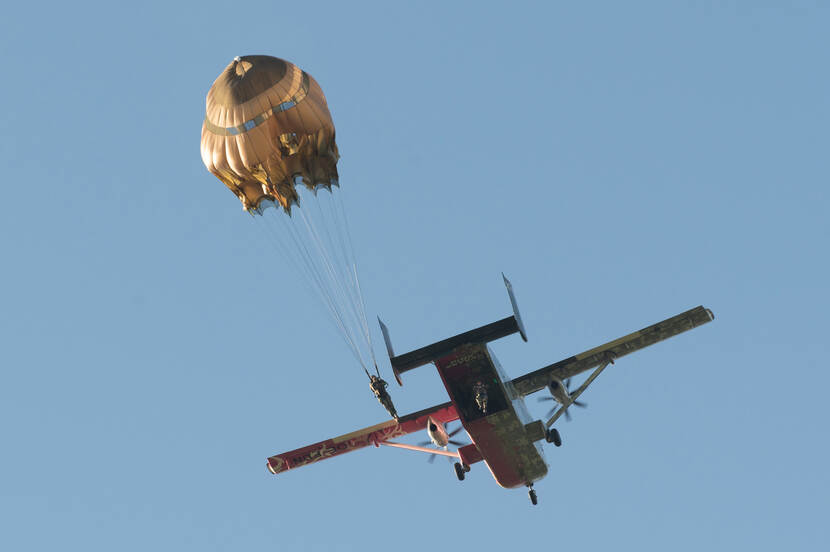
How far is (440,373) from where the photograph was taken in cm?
4547

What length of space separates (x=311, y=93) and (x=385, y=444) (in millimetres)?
16644

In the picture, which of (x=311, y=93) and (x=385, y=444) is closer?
(x=311, y=93)

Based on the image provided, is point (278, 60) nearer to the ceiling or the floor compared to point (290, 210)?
nearer to the ceiling

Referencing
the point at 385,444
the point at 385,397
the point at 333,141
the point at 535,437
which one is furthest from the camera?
the point at 385,444

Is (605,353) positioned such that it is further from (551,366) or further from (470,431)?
(470,431)

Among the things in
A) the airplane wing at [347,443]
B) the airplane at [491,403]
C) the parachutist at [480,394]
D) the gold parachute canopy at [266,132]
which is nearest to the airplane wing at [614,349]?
the airplane at [491,403]

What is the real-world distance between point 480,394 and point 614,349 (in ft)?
33.5

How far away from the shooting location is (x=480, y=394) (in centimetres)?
4556

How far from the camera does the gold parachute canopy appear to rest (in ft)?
158

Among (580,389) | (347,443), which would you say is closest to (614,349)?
(580,389)

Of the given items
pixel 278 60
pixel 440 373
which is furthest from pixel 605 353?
pixel 278 60

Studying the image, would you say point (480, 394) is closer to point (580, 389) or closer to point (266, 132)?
point (580, 389)

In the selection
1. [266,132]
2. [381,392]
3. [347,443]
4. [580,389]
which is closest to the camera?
[381,392]

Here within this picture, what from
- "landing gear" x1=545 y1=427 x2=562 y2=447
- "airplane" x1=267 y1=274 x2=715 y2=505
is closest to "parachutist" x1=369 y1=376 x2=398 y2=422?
"airplane" x1=267 y1=274 x2=715 y2=505
